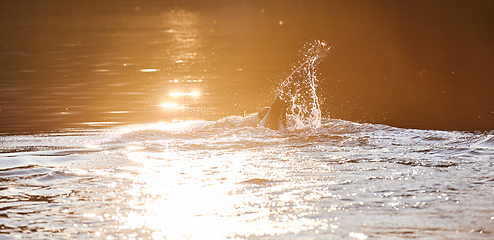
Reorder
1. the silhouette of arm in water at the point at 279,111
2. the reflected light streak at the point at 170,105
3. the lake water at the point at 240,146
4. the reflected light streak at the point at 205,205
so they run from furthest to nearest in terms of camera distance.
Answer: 1. the reflected light streak at the point at 170,105
2. the silhouette of arm in water at the point at 279,111
3. the lake water at the point at 240,146
4. the reflected light streak at the point at 205,205

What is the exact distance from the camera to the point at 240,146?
9586 mm

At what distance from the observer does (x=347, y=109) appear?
15.7 m

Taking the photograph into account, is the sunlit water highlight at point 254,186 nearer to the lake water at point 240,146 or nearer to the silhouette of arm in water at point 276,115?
the lake water at point 240,146

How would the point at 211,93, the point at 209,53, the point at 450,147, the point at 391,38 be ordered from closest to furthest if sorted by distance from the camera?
the point at 450,147 < the point at 211,93 < the point at 209,53 < the point at 391,38

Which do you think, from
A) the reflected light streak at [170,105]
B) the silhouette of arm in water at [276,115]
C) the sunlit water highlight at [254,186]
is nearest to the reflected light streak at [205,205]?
the sunlit water highlight at [254,186]

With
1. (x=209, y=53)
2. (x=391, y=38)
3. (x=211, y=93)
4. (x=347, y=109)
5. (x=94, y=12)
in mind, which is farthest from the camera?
(x=94, y=12)

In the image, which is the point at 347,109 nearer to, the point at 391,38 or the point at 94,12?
the point at 391,38

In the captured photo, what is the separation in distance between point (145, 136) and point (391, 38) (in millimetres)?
29978

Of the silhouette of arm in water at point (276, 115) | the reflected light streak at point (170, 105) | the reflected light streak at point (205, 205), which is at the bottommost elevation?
the reflected light streak at point (205, 205)

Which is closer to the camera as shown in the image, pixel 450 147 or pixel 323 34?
pixel 450 147

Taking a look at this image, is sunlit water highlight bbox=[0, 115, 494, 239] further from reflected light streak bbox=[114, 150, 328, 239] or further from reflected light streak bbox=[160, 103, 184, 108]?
reflected light streak bbox=[160, 103, 184, 108]

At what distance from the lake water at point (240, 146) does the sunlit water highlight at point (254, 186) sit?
3 centimetres

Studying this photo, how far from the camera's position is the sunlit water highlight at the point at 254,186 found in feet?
18.1

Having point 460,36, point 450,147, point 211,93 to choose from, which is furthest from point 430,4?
point 450,147
